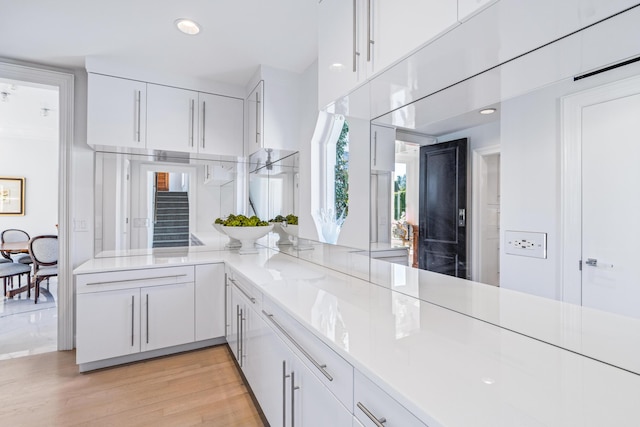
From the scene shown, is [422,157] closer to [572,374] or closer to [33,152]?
[572,374]

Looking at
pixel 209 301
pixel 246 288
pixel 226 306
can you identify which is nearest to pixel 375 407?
pixel 246 288

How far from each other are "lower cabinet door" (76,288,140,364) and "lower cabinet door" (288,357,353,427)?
160 cm

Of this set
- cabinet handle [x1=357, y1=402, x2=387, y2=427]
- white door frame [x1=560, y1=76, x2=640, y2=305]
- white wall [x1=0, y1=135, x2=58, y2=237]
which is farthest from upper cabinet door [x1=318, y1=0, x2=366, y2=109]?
white wall [x1=0, y1=135, x2=58, y2=237]

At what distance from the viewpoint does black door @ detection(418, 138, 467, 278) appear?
1010mm

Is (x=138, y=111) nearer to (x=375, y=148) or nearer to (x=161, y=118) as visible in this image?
(x=161, y=118)

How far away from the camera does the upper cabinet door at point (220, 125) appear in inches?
109

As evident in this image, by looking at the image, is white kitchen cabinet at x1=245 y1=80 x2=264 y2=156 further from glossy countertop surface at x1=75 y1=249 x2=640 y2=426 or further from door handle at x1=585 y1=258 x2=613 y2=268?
door handle at x1=585 y1=258 x2=613 y2=268

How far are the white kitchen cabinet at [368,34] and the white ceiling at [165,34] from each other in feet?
1.85

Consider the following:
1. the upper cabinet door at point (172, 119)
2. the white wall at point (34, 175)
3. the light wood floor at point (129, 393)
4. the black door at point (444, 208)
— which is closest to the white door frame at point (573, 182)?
the black door at point (444, 208)

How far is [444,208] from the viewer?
1.07 meters

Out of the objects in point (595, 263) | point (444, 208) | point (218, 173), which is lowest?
point (595, 263)

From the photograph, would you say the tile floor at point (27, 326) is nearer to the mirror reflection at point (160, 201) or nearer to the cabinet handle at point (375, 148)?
the mirror reflection at point (160, 201)

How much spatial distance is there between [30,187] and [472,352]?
280 inches

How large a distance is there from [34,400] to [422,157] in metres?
2.65
